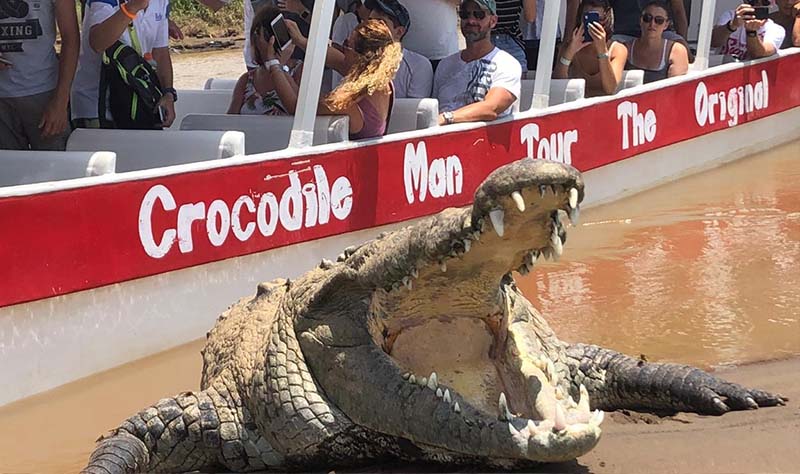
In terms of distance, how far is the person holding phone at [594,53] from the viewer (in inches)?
352

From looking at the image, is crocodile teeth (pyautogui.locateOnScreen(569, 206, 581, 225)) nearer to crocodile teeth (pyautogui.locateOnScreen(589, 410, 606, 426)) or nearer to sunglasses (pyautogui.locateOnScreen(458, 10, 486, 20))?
crocodile teeth (pyautogui.locateOnScreen(589, 410, 606, 426))

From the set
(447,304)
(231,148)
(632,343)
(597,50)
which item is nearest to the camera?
(447,304)

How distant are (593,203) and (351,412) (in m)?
5.51

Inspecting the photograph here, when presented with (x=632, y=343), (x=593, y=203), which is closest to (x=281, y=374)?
(x=632, y=343)

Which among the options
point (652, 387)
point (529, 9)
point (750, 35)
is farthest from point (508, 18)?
point (652, 387)

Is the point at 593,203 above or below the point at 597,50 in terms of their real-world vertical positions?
below

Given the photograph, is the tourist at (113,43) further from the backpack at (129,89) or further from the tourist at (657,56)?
the tourist at (657,56)

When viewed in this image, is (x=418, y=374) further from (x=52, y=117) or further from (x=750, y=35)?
(x=750, y=35)

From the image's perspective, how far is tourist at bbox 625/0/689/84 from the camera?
9805mm

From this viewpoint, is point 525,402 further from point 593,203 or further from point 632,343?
point 593,203

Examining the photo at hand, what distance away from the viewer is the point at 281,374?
3980mm

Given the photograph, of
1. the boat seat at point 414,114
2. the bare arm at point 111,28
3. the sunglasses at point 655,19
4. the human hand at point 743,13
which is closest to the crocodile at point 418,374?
the bare arm at point 111,28

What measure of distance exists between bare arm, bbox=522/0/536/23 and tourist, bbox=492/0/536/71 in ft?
0.18

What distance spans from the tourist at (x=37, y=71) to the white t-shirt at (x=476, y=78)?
2710 millimetres
